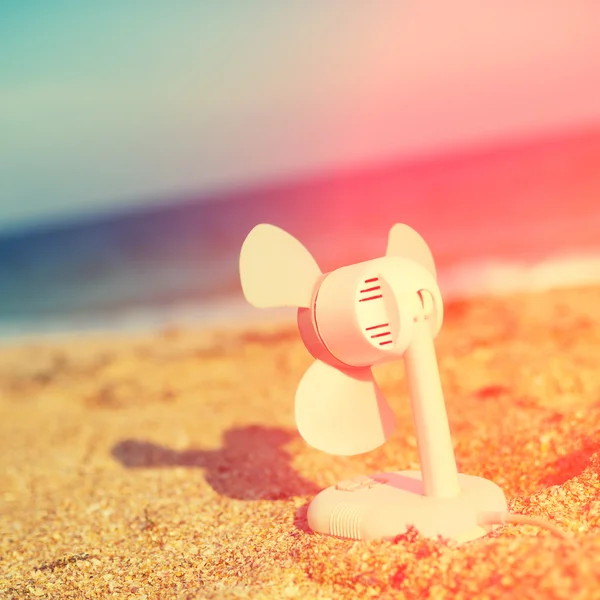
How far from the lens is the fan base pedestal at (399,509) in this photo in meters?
2.69

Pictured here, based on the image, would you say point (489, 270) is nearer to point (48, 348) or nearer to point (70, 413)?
point (48, 348)

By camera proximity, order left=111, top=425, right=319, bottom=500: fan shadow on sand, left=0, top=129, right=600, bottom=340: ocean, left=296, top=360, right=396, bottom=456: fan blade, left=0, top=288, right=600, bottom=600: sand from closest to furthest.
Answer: left=0, top=288, right=600, bottom=600: sand
left=296, top=360, right=396, bottom=456: fan blade
left=111, top=425, right=319, bottom=500: fan shadow on sand
left=0, top=129, right=600, bottom=340: ocean

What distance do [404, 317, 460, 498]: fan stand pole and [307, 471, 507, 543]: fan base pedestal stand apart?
6 centimetres

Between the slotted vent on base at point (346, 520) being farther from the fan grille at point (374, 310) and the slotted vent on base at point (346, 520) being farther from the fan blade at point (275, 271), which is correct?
the fan blade at point (275, 271)

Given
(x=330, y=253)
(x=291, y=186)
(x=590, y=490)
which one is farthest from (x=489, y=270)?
(x=291, y=186)

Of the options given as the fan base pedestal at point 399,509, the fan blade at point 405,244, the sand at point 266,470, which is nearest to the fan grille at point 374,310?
the fan blade at point 405,244

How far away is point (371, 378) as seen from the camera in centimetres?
317

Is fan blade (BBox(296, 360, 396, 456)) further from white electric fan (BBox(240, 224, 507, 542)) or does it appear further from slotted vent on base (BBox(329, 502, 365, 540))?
slotted vent on base (BBox(329, 502, 365, 540))

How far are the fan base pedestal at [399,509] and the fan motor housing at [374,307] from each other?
0.56 m

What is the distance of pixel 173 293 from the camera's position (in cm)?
1928

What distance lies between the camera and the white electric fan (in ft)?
8.95

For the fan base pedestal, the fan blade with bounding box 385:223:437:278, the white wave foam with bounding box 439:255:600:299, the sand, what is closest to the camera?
the sand

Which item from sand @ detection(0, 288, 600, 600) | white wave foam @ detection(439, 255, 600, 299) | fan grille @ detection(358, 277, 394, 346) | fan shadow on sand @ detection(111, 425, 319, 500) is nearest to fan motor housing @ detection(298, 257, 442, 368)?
fan grille @ detection(358, 277, 394, 346)

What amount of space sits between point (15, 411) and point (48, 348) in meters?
4.78
